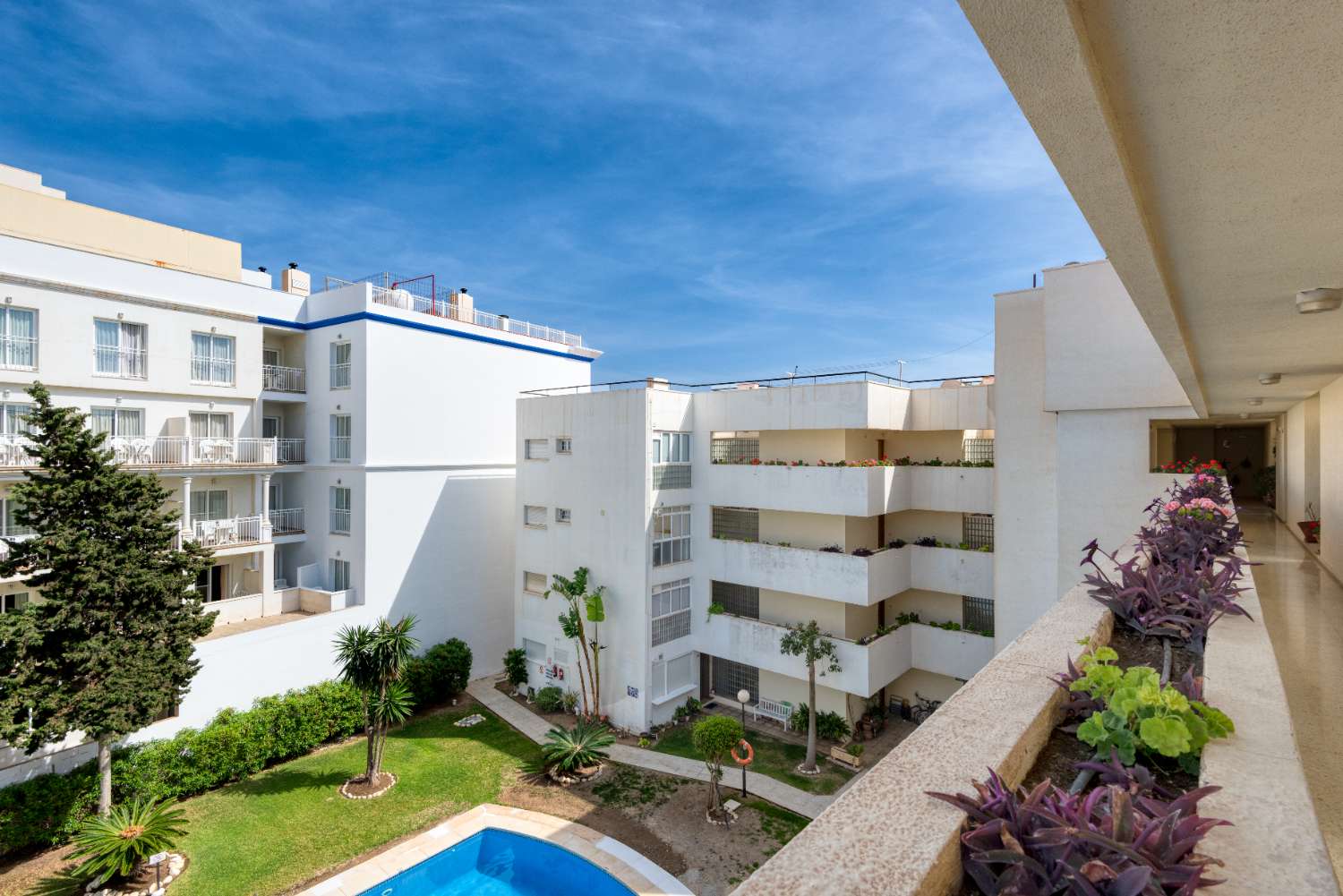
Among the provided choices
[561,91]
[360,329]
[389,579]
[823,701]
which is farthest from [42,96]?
[823,701]

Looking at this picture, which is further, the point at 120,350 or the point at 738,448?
the point at 738,448

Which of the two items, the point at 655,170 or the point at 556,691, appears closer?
the point at 556,691

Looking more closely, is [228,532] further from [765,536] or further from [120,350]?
[765,536]

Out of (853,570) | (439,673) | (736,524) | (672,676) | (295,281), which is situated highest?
(295,281)

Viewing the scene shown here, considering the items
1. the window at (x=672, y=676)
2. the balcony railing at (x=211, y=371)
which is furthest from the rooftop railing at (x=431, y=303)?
the window at (x=672, y=676)

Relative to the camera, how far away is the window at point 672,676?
57.5 feet

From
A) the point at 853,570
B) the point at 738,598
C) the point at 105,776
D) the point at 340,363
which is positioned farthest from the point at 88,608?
the point at 853,570

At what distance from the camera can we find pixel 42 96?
14539 millimetres

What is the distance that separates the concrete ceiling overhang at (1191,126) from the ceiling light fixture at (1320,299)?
0.43 feet

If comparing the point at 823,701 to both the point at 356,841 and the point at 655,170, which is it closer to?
the point at 356,841

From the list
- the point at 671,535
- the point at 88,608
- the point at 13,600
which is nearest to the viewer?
the point at 88,608

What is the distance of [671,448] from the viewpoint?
1844 centimetres

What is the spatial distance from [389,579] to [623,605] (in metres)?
7.25

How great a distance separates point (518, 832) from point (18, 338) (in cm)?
1670
